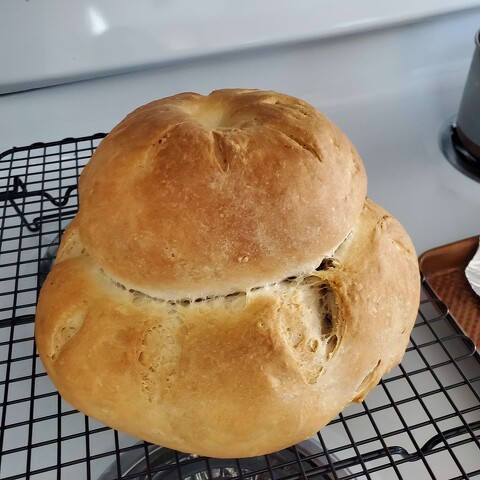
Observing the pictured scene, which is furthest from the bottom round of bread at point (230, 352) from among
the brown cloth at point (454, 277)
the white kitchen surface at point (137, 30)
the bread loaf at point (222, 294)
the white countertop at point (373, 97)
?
the white kitchen surface at point (137, 30)

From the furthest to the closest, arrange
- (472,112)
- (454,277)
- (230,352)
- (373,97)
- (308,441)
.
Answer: (373,97) < (472,112) < (454,277) < (308,441) < (230,352)

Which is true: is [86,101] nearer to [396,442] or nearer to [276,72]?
[276,72]

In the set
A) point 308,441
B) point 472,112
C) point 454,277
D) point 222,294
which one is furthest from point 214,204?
point 472,112

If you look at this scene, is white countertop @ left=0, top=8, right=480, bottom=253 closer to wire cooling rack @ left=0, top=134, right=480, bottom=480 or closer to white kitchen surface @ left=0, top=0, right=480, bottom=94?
white kitchen surface @ left=0, top=0, right=480, bottom=94

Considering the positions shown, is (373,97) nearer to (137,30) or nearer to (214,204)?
(137,30)

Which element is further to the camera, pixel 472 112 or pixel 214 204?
pixel 472 112
